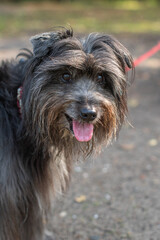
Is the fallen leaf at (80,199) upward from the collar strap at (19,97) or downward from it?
downward

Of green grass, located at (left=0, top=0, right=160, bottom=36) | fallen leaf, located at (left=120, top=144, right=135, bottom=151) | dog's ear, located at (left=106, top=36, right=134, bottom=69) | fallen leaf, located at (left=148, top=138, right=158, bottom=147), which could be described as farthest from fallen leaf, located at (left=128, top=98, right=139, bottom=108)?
green grass, located at (left=0, top=0, right=160, bottom=36)

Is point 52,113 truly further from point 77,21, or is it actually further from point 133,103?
point 77,21

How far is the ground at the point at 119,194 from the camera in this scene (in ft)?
12.0

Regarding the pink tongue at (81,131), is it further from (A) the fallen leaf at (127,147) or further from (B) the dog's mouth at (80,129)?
(A) the fallen leaf at (127,147)

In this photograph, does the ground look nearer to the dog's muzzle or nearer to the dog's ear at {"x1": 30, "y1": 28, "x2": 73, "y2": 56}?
the dog's muzzle

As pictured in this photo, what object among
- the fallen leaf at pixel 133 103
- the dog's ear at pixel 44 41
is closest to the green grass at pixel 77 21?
the fallen leaf at pixel 133 103

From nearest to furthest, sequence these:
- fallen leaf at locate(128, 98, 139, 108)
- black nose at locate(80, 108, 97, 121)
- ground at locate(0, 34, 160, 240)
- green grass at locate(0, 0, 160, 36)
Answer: black nose at locate(80, 108, 97, 121), ground at locate(0, 34, 160, 240), fallen leaf at locate(128, 98, 139, 108), green grass at locate(0, 0, 160, 36)

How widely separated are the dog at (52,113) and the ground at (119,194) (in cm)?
74

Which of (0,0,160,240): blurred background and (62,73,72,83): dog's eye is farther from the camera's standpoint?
(0,0,160,240): blurred background

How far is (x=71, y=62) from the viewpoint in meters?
2.39

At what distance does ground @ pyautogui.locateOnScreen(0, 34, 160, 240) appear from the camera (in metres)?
3.66

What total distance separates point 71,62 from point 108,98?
441 millimetres

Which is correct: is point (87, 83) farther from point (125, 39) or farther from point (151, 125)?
point (125, 39)

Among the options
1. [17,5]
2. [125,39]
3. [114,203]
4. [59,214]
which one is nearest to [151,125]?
[114,203]
